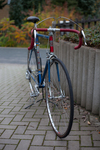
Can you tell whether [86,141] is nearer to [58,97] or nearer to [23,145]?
[58,97]

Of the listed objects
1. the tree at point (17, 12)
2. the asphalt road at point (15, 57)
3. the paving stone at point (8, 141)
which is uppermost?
the tree at point (17, 12)

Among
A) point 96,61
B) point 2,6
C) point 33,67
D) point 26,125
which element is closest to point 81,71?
point 96,61

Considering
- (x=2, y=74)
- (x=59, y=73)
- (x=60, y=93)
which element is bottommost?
(x=2, y=74)

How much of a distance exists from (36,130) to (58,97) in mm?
686

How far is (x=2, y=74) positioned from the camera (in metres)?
Answer: 7.30

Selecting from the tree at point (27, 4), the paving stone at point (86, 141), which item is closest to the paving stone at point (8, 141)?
the paving stone at point (86, 141)

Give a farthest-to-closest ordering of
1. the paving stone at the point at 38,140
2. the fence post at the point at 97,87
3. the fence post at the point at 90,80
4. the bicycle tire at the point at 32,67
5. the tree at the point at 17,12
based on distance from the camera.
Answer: the tree at the point at 17,12 < the bicycle tire at the point at 32,67 < the fence post at the point at 90,80 < the fence post at the point at 97,87 < the paving stone at the point at 38,140

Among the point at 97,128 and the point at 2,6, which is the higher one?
the point at 2,6

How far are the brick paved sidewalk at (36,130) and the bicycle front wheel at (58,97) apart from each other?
6.7 inches

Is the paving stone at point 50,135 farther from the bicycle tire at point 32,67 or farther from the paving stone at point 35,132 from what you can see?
the bicycle tire at point 32,67

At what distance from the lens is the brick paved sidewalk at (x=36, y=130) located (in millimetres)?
Answer: 2600

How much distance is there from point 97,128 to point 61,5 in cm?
2658

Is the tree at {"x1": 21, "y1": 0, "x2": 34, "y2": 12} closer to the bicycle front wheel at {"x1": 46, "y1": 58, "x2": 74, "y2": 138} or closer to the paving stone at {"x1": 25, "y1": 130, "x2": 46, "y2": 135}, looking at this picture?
the bicycle front wheel at {"x1": 46, "y1": 58, "x2": 74, "y2": 138}

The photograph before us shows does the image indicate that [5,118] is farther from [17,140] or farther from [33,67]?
[33,67]
